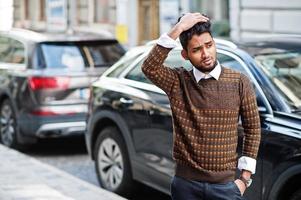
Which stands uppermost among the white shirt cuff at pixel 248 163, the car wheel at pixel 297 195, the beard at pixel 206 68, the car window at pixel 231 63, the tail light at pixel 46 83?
the beard at pixel 206 68

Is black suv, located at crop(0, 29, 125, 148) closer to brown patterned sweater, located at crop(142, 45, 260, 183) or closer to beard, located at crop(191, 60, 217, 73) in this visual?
brown patterned sweater, located at crop(142, 45, 260, 183)

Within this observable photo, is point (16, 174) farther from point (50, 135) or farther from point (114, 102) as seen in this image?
point (50, 135)

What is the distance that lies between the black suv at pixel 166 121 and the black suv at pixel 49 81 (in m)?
1.73

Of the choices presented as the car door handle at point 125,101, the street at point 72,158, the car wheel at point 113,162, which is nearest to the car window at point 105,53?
the street at point 72,158

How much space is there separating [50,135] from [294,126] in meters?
4.78

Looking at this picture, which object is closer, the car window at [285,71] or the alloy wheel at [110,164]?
the car window at [285,71]

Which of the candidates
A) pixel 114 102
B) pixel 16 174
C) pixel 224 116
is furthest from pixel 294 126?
pixel 16 174

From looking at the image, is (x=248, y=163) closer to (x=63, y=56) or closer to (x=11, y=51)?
(x=63, y=56)

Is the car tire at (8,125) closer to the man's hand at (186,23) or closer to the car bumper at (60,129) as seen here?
the car bumper at (60,129)

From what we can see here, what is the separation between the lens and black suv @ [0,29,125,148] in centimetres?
912

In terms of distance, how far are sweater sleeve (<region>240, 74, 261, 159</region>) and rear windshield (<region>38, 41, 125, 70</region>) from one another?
229 inches

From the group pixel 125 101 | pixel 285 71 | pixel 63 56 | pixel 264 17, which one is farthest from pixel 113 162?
pixel 264 17

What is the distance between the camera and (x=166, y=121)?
598cm

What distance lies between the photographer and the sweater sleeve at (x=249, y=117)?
12.0 feet
